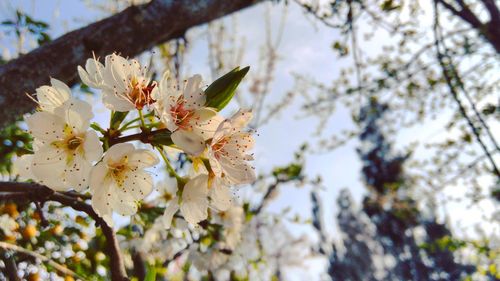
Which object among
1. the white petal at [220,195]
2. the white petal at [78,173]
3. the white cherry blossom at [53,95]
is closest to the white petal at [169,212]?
the white petal at [220,195]

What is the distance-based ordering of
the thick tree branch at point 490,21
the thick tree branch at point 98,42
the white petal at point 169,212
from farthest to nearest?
the thick tree branch at point 490,21
the thick tree branch at point 98,42
the white petal at point 169,212

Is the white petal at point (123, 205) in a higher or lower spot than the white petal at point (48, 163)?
lower

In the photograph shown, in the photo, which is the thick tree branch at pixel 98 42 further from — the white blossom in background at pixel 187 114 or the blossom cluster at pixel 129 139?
the white blossom in background at pixel 187 114

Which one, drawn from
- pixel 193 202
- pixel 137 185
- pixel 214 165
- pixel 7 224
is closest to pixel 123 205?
pixel 137 185

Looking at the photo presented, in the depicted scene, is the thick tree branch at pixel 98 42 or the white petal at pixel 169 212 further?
the thick tree branch at pixel 98 42

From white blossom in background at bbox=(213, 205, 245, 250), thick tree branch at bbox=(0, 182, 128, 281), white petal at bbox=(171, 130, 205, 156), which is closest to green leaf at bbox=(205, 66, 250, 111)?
white petal at bbox=(171, 130, 205, 156)

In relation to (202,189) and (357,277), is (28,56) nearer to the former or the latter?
(202,189)

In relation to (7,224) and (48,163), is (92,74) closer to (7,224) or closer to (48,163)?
(48,163)
